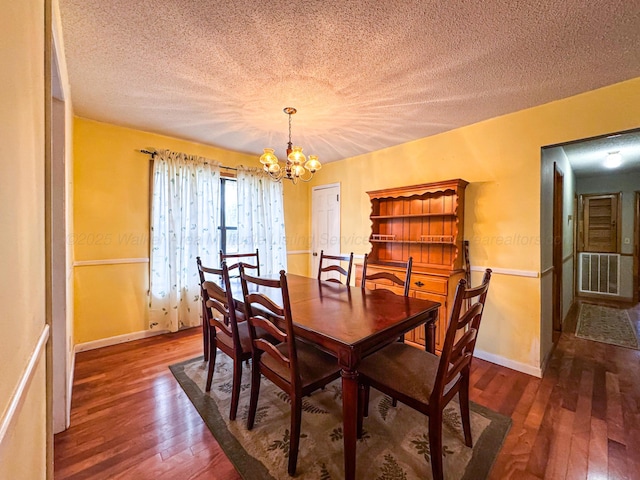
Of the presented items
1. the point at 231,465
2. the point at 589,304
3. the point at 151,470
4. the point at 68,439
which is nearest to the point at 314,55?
the point at 231,465

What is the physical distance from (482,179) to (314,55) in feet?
6.78

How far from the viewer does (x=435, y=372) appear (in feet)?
4.93

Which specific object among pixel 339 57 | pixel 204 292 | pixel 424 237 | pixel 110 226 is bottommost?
pixel 204 292

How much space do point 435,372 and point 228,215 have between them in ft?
10.8

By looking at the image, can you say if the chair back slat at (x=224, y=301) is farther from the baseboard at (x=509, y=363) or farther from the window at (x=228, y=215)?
the baseboard at (x=509, y=363)

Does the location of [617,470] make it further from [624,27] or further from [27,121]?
[27,121]

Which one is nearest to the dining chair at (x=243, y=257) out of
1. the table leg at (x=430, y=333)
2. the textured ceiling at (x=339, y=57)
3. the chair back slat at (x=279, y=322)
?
the chair back slat at (x=279, y=322)

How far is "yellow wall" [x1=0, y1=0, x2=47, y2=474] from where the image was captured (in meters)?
0.61

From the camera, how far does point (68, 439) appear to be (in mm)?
1655

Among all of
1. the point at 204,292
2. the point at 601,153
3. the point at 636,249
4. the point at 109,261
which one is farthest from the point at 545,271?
the point at 109,261

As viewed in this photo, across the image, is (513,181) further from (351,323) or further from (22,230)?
(22,230)

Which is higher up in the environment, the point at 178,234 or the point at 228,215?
the point at 228,215

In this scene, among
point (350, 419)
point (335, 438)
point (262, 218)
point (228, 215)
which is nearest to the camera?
point (350, 419)

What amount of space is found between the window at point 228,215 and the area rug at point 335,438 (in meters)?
2.06
